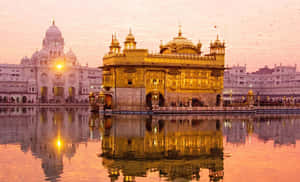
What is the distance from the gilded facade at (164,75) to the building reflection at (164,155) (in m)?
23.5

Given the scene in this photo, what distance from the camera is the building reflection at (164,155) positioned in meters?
11.6

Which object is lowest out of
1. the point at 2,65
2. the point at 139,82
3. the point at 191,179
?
the point at 191,179

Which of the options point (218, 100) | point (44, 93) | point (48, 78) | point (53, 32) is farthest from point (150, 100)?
point (53, 32)

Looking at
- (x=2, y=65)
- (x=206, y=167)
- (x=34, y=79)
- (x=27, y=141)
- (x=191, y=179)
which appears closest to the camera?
(x=191, y=179)

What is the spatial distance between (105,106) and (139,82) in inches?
191

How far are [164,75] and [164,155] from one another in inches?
1289

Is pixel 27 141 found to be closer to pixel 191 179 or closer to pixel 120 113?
pixel 191 179

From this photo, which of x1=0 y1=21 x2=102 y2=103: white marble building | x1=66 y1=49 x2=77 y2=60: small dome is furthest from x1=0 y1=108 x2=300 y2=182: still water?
x1=66 y1=49 x2=77 y2=60: small dome

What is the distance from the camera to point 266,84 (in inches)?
4289

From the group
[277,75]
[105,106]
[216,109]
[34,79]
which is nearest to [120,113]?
[105,106]

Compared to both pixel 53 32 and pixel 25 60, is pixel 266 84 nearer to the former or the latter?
pixel 53 32

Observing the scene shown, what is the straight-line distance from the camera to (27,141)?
723 inches

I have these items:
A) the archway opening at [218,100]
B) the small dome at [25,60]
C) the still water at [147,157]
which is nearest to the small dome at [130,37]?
→ the archway opening at [218,100]

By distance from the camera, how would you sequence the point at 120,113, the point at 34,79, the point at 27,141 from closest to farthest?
the point at 27,141 → the point at 120,113 → the point at 34,79
